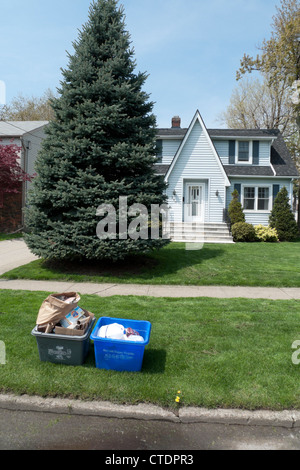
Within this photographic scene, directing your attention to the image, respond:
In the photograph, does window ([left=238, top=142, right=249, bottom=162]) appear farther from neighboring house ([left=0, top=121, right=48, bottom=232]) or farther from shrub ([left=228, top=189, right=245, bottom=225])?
neighboring house ([left=0, top=121, right=48, bottom=232])

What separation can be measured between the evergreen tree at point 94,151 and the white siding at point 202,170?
856 cm

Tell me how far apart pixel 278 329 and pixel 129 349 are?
2561mm

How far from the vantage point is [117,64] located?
836 centimetres

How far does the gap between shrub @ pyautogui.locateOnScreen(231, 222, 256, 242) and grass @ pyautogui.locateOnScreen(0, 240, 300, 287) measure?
13.9 ft

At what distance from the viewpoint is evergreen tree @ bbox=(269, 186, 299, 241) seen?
54.4 feet

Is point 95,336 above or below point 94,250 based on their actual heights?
below

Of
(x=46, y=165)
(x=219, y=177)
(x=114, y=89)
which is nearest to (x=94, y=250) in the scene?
(x=46, y=165)

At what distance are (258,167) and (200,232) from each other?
5.92 m

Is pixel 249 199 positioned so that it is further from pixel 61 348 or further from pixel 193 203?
pixel 61 348

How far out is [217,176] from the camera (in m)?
17.3

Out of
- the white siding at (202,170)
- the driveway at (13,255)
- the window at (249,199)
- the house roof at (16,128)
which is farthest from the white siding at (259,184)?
the house roof at (16,128)

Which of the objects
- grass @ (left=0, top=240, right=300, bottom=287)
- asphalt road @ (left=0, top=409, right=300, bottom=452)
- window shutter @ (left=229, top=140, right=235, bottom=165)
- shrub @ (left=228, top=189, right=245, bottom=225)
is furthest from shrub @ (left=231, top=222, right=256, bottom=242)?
asphalt road @ (left=0, top=409, right=300, bottom=452)

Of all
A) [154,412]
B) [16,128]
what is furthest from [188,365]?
[16,128]

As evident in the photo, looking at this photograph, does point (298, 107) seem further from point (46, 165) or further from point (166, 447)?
point (166, 447)
